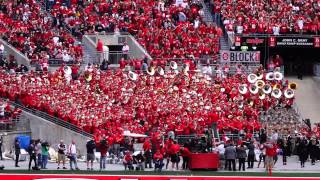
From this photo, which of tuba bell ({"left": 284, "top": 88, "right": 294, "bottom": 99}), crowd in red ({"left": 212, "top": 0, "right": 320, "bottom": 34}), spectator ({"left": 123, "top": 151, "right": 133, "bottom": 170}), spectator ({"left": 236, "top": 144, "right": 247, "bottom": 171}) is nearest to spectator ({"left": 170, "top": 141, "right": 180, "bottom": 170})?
spectator ({"left": 123, "top": 151, "right": 133, "bottom": 170})

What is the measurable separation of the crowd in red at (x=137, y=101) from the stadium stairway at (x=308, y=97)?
250 centimetres

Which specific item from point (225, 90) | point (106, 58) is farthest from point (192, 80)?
point (106, 58)

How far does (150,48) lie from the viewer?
45188mm

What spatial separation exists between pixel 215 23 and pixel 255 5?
176 centimetres

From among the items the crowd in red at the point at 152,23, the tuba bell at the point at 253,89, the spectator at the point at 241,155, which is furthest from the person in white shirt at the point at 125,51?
the spectator at the point at 241,155

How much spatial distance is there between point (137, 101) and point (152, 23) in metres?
6.78

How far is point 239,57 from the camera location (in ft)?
147

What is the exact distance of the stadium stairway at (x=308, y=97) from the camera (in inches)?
1736

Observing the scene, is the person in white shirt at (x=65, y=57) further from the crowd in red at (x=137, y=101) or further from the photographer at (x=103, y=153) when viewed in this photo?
the photographer at (x=103, y=153)

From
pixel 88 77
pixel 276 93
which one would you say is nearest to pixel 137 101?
pixel 88 77

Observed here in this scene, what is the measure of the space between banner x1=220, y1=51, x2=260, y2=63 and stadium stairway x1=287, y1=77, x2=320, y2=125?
2.36 m

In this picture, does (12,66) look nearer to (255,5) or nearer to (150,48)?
(150,48)

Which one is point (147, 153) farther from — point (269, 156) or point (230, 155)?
point (269, 156)

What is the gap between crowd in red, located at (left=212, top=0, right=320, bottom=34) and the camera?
46656 mm
